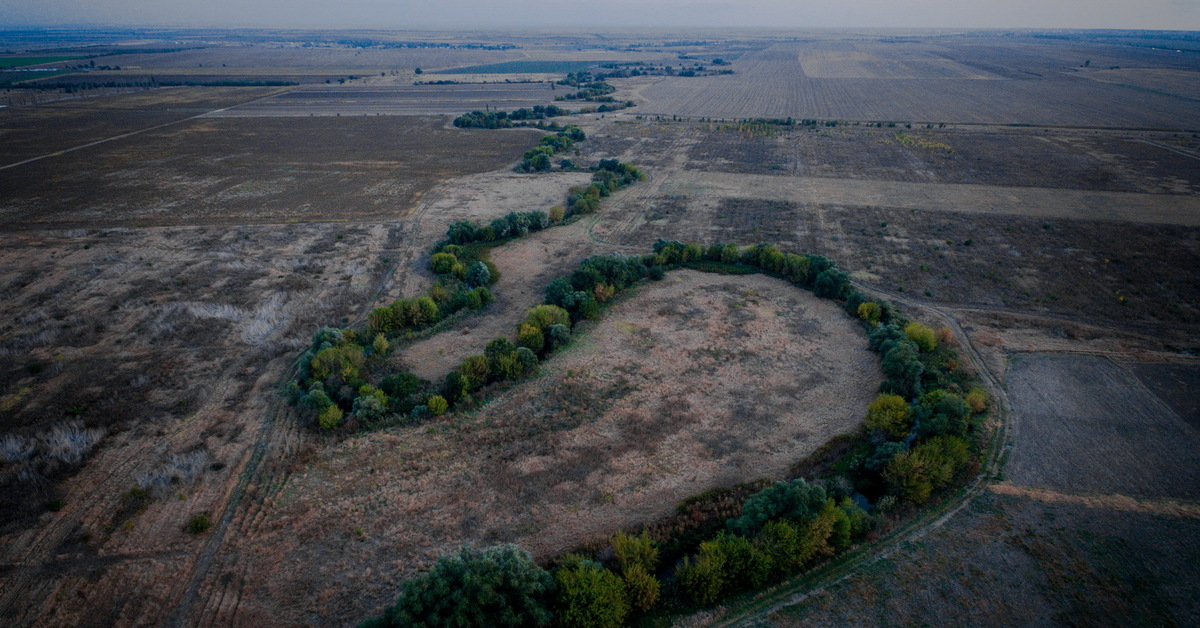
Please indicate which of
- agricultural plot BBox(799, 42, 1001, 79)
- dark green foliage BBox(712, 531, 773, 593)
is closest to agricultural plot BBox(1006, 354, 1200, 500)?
dark green foliage BBox(712, 531, 773, 593)

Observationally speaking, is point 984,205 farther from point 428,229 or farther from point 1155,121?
point 1155,121

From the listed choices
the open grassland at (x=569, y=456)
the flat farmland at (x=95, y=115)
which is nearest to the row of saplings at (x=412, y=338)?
the open grassland at (x=569, y=456)

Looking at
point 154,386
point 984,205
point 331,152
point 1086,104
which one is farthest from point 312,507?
point 1086,104

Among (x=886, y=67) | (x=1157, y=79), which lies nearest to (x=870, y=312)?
(x=1157, y=79)

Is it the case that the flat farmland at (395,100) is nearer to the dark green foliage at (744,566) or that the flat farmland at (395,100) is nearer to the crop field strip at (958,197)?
the crop field strip at (958,197)

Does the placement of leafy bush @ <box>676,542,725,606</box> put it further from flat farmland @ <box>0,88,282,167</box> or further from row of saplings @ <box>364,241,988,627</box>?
flat farmland @ <box>0,88,282,167</box>

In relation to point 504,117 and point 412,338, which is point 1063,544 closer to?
point 412,338
